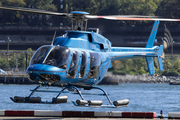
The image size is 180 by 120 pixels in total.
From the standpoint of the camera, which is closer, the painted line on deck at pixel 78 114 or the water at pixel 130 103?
the painted line on deck at pixel 78 114

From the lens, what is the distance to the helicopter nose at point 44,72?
574 inches

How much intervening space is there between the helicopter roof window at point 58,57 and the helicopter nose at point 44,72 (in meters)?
0.22

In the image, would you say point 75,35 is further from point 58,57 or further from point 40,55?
point 40,55

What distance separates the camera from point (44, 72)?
14.5 meters

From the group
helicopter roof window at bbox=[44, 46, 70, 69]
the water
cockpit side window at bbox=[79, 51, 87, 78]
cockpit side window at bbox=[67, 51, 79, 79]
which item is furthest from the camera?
the water

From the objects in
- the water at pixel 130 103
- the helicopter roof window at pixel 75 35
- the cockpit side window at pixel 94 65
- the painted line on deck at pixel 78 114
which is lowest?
the water at pixel 130 103

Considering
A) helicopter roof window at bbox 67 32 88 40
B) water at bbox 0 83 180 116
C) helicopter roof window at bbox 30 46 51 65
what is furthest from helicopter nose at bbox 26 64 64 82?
water at bbox 0 83 180 116

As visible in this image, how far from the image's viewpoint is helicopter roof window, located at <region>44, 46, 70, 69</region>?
1497 centimetres

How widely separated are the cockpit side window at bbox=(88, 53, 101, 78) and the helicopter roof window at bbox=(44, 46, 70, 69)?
64.0 inches

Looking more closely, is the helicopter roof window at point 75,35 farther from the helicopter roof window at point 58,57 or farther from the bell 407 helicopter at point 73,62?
the helicopter roof window at point 58,57

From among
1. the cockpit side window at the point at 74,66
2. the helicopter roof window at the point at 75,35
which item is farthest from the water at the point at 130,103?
the cockpit side window at the point at 74,66

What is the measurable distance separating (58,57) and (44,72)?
0.92 metres

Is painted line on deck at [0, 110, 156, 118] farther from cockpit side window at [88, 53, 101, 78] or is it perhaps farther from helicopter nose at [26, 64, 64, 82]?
helicopter nose at [26, 64, 64, 82]

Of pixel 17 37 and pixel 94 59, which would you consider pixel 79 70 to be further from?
pixel 17 37
